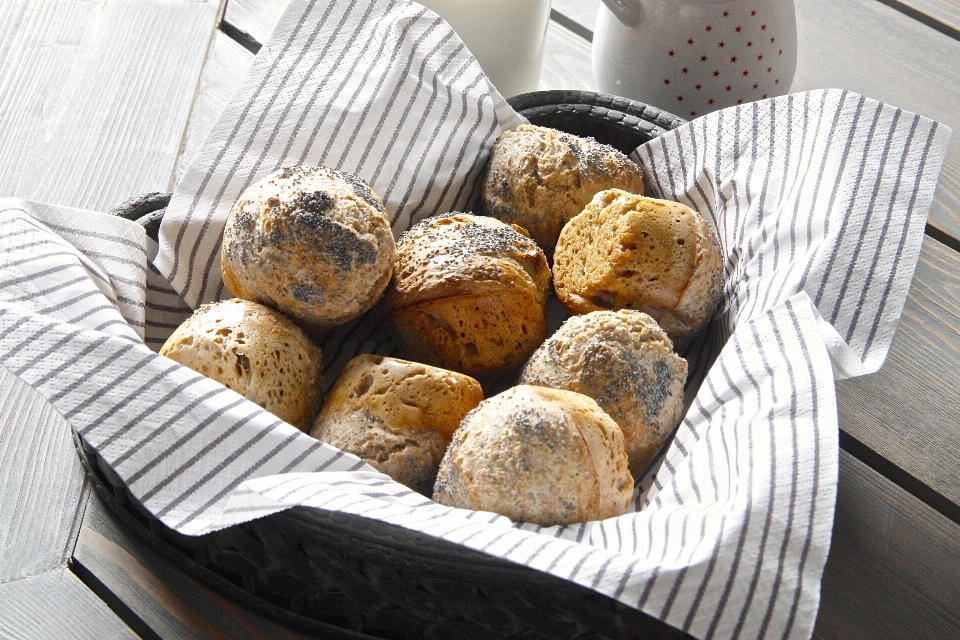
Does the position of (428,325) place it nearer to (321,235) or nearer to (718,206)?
(321,235)

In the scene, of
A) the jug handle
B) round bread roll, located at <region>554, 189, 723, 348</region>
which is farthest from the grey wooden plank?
the jug handle

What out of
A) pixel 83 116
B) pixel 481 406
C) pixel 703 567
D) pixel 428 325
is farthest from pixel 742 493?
pixel 83 116

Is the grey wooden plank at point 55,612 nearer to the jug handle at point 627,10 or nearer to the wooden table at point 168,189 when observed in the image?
the wooden table at point 168,189

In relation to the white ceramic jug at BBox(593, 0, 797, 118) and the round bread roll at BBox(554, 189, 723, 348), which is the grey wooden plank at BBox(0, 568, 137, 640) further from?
the white ceramic jug at BBox(593, 0, 797, 118)

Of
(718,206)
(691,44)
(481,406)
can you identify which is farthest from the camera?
(691,44)

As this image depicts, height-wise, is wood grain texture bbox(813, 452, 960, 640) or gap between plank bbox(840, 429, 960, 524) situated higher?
gap between plank bbox(840, 429, 960, 524)

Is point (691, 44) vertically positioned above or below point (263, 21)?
above
